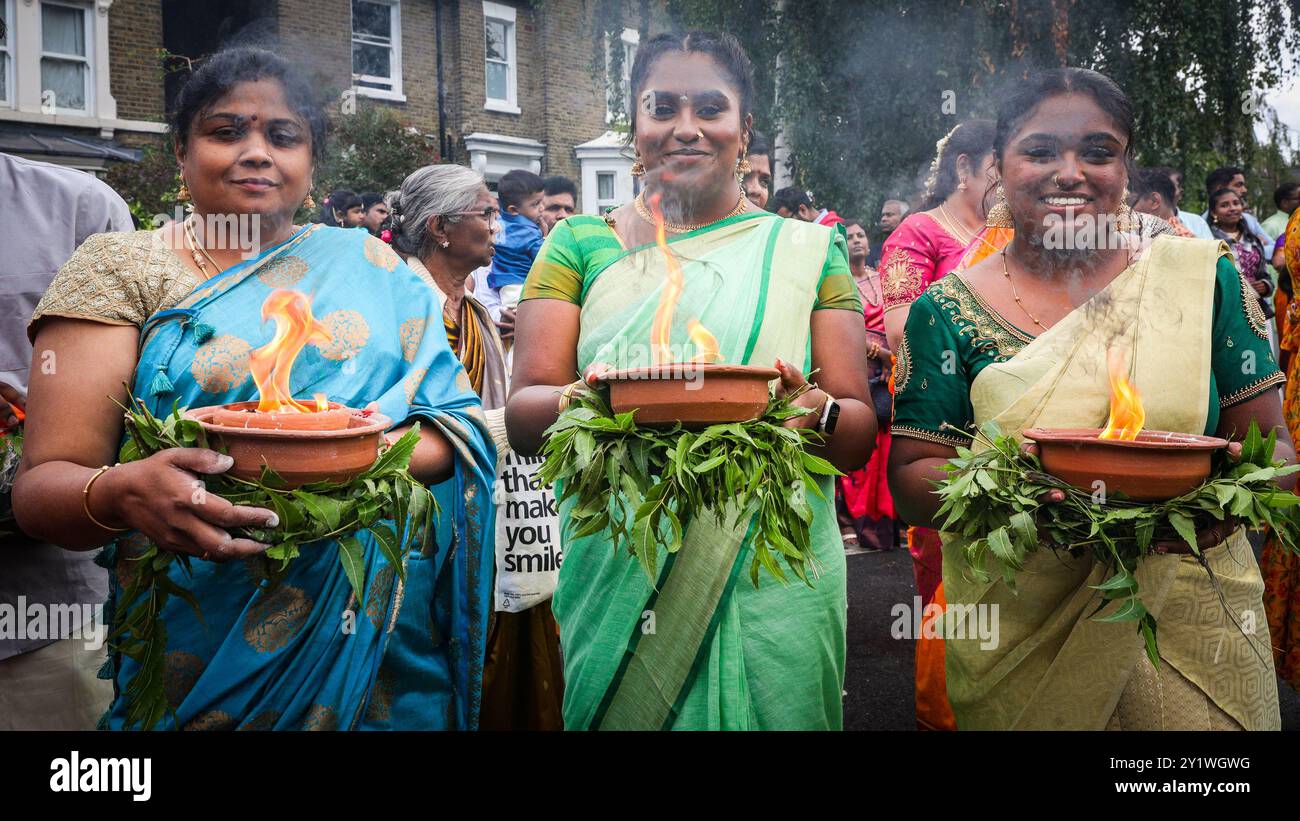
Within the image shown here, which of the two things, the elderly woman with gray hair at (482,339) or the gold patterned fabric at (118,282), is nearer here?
the gold patterned fabric at (118,282)

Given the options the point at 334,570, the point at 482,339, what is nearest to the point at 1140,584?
the point at 334,570

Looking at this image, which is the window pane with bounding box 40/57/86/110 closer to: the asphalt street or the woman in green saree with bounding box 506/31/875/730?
the asphalt street

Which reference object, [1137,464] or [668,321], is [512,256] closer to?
[668,321]

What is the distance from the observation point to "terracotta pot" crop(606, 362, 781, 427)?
86.9 inches

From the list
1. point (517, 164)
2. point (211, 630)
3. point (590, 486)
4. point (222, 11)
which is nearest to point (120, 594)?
point (211, 630)

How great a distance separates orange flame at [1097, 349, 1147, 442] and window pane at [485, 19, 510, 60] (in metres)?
21.1

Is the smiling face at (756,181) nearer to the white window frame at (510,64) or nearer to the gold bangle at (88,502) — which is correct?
the gold bangle at (88,502)

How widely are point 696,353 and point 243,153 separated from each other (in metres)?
1.21

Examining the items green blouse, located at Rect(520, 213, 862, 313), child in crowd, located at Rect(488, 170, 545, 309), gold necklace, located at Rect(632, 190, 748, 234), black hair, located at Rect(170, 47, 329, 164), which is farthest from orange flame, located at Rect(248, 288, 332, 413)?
child in crowd, located at Rect(488, 170, 545, 309)

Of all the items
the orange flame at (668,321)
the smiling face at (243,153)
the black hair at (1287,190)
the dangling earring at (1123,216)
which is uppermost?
the black hair at (1287,190)

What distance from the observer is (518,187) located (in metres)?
8.70

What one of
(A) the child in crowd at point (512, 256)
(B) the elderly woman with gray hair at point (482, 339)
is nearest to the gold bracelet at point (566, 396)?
(B) the elderly woman with gray hair at point (482, 339)

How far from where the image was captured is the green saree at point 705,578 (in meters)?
2.72

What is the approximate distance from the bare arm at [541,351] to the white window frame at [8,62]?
1655cm
